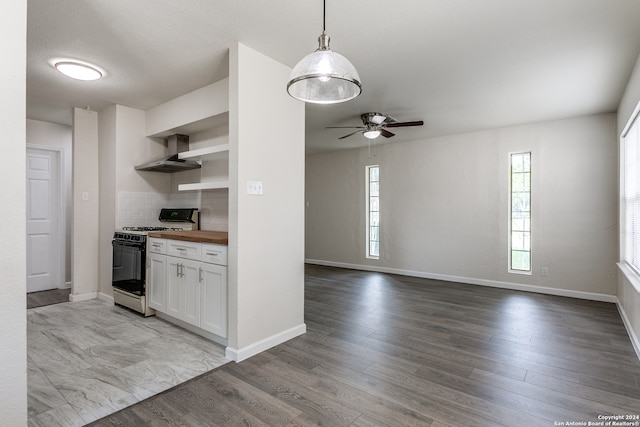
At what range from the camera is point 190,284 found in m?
3.17

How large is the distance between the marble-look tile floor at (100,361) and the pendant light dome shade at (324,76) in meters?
2.17

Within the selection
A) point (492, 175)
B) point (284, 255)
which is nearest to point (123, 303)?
point (284, 255)

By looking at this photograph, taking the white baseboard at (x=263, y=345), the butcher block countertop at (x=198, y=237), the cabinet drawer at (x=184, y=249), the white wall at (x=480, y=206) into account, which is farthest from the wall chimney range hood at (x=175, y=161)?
the white wall at (x=480, y=206)

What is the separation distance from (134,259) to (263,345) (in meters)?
1.96

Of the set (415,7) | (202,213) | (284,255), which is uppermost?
(415,7)

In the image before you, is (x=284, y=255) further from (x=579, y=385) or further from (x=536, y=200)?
(x=536, y=200)

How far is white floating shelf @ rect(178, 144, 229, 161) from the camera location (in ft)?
10.7

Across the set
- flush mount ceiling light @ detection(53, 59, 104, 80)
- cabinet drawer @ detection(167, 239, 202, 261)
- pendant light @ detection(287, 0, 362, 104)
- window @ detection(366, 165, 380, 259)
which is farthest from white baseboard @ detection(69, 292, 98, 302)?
window @ detection(366, 165, 380, 259)

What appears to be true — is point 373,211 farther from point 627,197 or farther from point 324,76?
point 324,76

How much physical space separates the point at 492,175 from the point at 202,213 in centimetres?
450

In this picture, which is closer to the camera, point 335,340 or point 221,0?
point 221,0

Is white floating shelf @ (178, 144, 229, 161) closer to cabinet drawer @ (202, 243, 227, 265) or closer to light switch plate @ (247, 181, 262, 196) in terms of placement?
light switch plate @ (247, 181, 262, 196)

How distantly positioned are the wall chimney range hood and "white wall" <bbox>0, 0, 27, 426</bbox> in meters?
2.45

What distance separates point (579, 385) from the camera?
7.59 feet
